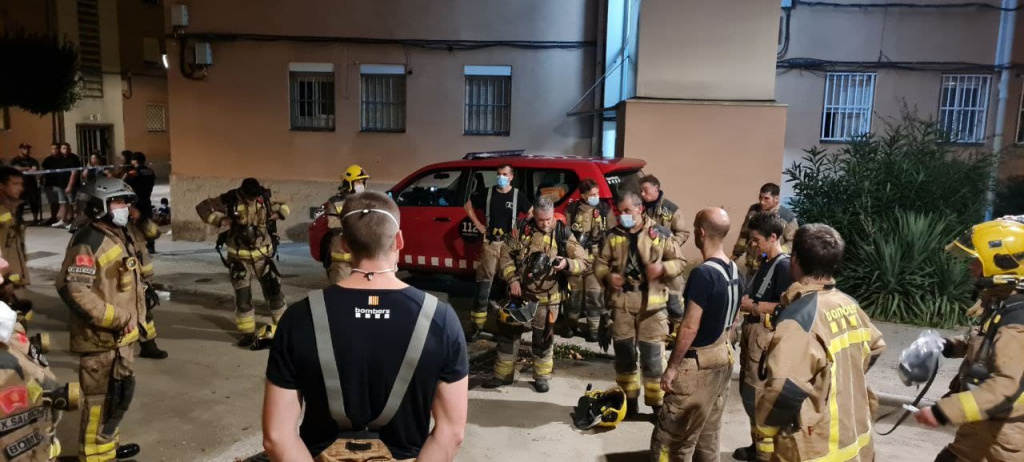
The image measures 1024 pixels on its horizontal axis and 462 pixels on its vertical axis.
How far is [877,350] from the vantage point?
3.31 metres

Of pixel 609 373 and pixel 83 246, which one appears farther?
pixel 609 373

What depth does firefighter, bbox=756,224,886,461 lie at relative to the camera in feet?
9.30

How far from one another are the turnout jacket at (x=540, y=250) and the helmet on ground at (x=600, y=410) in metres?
1.01

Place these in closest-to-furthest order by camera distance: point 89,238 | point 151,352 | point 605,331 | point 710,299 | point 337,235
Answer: point 710,299, point 89,238, point 605,331, point 337,235, point 151,352

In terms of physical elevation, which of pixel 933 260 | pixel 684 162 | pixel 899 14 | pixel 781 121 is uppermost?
pixel 899 14

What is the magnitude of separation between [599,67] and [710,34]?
2.86 m

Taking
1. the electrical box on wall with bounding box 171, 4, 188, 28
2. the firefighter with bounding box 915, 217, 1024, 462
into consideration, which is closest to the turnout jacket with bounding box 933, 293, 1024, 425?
the firefighter with bounding box 915, 217, 1024, 462

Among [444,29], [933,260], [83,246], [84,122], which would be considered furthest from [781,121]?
[84,122]

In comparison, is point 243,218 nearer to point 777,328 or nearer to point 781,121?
point 777,328

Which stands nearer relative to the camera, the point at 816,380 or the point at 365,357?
the point at 365,357

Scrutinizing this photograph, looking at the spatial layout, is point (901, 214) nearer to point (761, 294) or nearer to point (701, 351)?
point (761, 294)

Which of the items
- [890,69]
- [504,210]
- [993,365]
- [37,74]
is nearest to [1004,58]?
[890,69]

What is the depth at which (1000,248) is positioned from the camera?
9.87 ft

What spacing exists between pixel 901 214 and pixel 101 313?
27.6ft
